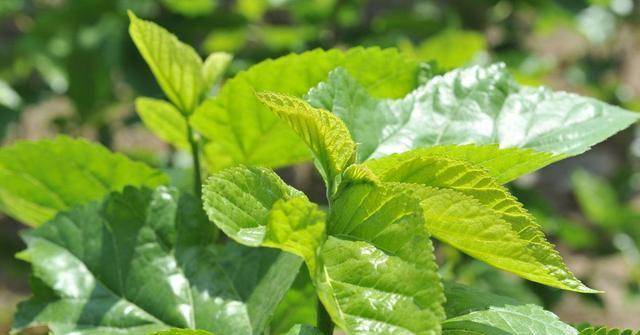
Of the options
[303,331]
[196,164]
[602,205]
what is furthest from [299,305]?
[602,205]

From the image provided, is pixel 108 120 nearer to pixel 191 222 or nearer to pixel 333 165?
pixel 191 222

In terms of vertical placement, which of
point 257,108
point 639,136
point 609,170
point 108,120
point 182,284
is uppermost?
point 257,108

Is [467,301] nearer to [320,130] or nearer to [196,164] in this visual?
[320,130]

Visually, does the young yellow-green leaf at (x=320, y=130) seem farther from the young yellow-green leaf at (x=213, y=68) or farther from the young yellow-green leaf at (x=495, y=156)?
the young yellow-green leaf at (x=213, y=68)

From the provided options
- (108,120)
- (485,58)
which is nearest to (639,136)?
(485,58)

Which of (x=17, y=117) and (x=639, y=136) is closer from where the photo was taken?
(x=17, y=117)

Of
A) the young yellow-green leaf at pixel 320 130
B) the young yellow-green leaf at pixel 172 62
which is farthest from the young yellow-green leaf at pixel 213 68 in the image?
the young yellow-green leaf at pixel 320 130
